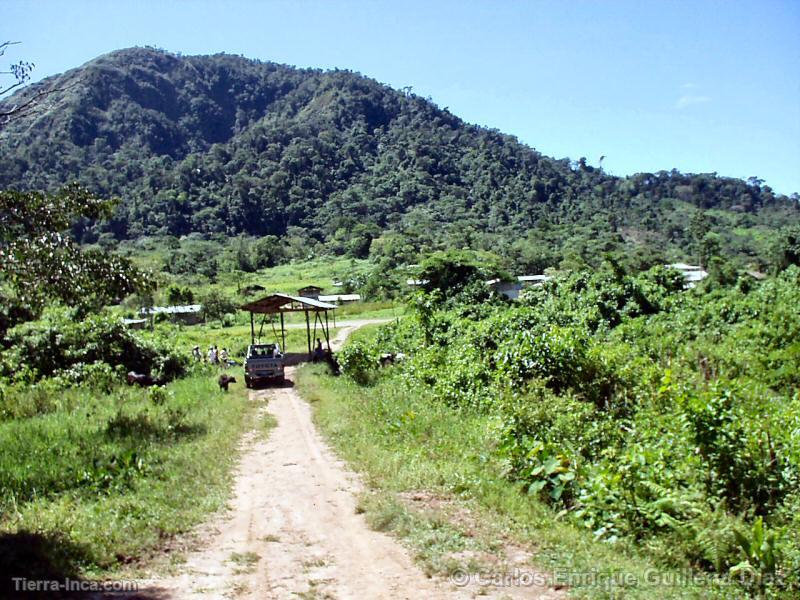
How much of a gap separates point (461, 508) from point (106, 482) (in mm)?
4840

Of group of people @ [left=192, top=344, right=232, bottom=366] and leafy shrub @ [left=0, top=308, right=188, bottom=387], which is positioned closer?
leafy shrub @ [left=0, top=308, right=188, bottom=387]

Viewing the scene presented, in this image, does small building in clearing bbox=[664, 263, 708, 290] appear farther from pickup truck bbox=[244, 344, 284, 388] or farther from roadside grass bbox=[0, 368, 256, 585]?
roadside grass bbox=[0, 368, 256, 585]

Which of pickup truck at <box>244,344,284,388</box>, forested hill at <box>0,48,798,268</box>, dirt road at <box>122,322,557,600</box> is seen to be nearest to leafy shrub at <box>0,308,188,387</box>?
pickup truck at <box>244,344,284,388</box>

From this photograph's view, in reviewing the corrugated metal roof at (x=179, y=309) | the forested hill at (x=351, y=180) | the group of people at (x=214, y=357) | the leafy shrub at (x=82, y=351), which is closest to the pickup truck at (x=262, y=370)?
the leafy shrub at (x=82, y=351)

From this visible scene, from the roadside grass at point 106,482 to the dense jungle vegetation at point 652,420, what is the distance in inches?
146

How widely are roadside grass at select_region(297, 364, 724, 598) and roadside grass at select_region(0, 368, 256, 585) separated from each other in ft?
7.35

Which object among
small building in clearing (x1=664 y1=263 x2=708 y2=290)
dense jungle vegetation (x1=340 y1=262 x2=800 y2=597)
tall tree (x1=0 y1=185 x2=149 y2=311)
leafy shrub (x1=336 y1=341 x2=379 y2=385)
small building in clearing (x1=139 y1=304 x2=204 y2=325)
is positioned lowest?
small building in clearing (x1=139 y1=304 x2=204 y2=325)

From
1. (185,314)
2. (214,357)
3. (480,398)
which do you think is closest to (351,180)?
(185,314)

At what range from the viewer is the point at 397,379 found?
61.6ft

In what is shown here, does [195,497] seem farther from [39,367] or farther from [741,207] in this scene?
[741,207]

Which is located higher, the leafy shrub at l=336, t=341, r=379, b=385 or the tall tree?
the tall tree

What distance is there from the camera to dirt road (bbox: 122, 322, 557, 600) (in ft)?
18.1

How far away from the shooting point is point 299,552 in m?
6.55

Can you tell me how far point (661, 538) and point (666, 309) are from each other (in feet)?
71.6
